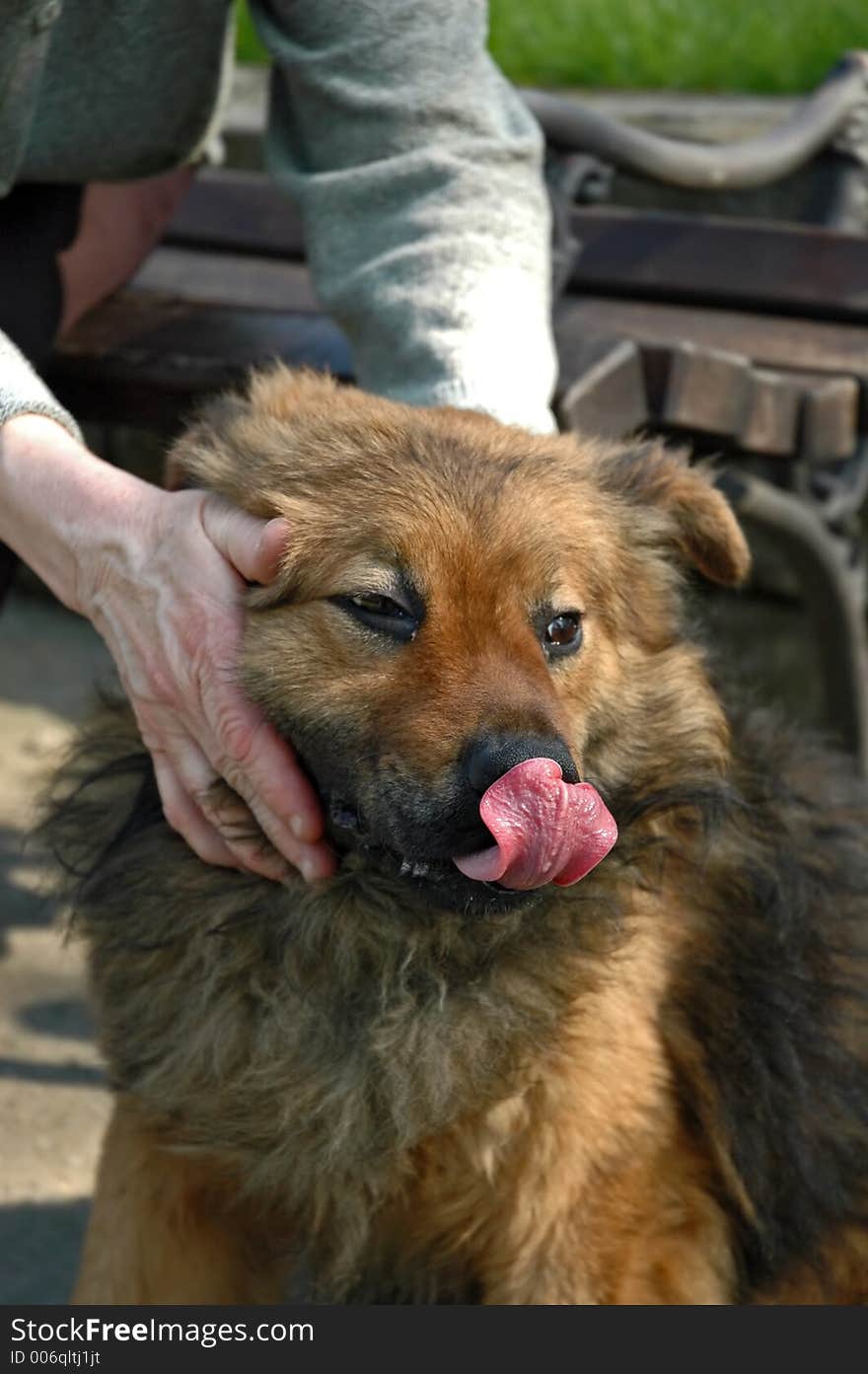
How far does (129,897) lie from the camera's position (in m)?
2.44

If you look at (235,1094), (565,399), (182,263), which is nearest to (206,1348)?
(235,1094)

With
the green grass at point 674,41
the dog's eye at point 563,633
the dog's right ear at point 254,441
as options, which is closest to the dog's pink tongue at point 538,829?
the dog's eye at point 563,633

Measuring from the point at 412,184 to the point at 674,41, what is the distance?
4.35 meters

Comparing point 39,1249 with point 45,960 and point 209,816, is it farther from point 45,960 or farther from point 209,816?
point 209,816

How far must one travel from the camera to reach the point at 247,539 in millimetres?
2141

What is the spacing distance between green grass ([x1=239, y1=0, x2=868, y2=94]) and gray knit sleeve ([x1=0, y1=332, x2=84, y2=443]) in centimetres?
457

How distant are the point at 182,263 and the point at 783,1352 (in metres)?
2.67

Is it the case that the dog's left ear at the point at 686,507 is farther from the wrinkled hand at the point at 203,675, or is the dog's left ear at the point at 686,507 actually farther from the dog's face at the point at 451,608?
the wrinkled hand at the point at 203,675

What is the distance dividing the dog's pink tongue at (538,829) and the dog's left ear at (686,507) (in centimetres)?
58

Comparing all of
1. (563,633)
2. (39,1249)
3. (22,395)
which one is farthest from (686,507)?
(39,1249)

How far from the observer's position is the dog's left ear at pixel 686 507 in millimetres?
2465

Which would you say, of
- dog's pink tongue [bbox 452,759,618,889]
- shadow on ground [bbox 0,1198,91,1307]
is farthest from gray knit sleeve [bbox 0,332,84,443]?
shadow on ground [bbox 0,1198,91,1307]

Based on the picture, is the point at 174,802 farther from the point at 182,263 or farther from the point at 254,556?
the point at 182,263

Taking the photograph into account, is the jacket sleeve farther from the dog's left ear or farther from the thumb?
the thumb
